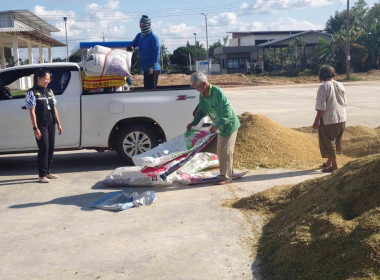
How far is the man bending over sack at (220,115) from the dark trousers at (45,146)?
94.6 inches

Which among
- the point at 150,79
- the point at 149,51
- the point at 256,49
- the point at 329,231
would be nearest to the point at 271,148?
the point at 150,79

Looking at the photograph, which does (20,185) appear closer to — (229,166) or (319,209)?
(229,166)

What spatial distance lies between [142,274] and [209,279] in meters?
0.62

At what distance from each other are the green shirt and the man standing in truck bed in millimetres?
2941

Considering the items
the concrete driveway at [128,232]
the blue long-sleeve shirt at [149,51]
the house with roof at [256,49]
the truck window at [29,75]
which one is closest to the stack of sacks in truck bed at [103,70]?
the truck window at [29,75]

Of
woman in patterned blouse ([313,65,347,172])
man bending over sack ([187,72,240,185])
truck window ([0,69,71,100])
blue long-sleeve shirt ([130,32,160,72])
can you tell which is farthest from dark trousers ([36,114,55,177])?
woman in patterned blouse ([313,65,347,172])

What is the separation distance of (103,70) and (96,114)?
0.80m

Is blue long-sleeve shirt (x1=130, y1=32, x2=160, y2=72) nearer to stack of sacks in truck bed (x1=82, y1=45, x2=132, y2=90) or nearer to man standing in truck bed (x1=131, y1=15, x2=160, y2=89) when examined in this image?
man standing in truck bed (x1=131, y1=15, x2=160, y2=89)

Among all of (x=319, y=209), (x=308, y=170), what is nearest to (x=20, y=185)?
(x=308, y=170)

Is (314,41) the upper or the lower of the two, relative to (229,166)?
upper

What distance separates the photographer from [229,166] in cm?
775

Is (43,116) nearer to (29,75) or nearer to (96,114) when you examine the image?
(96,114)

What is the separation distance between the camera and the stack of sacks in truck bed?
912 centimetres

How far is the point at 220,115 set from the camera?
743cm
